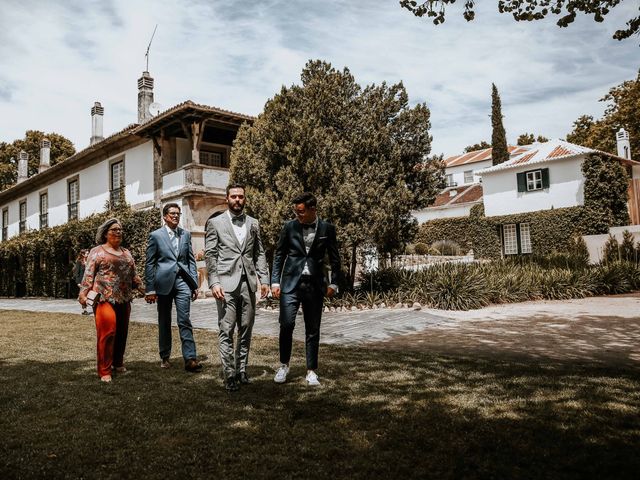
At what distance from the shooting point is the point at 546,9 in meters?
7.36

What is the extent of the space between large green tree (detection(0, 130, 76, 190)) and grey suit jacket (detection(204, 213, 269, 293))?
43.4 meters

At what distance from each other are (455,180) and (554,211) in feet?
64.5

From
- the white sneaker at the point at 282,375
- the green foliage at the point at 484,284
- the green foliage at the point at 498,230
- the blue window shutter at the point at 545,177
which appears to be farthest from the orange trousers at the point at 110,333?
the blue window shutter at the point at 545,177

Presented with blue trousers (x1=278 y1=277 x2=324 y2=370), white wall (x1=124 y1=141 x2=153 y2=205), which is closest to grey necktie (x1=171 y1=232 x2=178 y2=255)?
blue trousers (x1=278 y1=277 x2=324 y2=370)

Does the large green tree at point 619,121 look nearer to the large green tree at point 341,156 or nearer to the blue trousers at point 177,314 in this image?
the large green tree at point 341,156

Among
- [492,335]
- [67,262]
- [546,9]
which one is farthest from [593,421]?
[67,262]

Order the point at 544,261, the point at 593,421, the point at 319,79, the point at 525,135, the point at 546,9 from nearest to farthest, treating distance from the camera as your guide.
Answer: the point at 593,421 → the point at 546,9 → the point at 319,79 → the point at 544,261 → the point at 525,135

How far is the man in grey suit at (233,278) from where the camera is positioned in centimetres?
484

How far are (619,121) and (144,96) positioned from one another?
3084 cm

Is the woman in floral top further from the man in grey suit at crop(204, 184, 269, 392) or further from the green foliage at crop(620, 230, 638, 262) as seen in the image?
the green foliage at crop(620, 230, 638, 262)

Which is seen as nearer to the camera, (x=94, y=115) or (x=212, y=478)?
(x=212, y=478)

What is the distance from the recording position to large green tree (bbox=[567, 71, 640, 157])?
33344 mm

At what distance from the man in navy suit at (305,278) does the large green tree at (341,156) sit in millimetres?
7022

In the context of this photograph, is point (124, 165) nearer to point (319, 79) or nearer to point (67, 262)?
point (67, 262)
